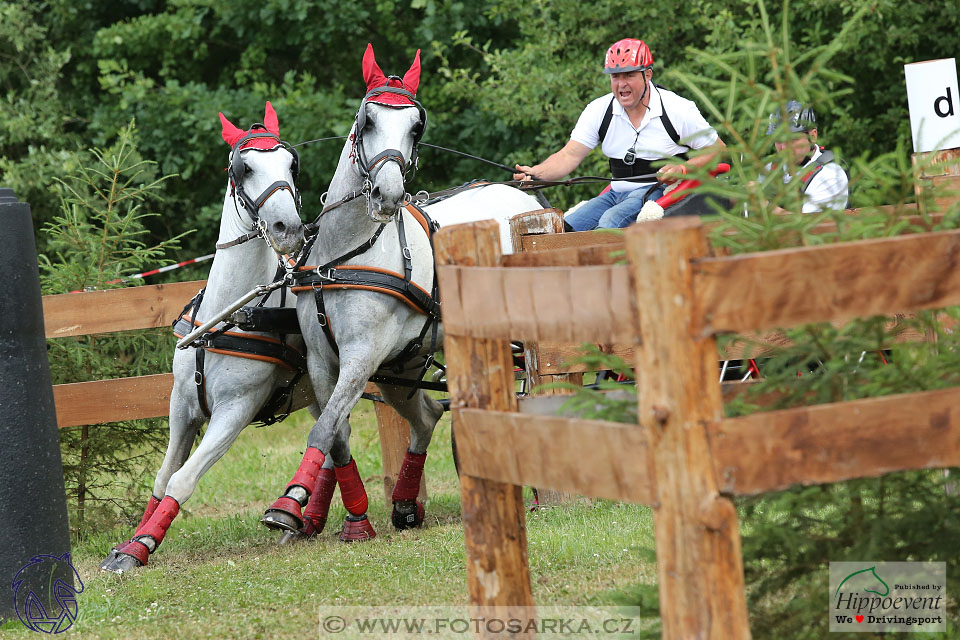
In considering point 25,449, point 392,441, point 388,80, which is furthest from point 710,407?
point 392,441

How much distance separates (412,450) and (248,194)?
2.03 m

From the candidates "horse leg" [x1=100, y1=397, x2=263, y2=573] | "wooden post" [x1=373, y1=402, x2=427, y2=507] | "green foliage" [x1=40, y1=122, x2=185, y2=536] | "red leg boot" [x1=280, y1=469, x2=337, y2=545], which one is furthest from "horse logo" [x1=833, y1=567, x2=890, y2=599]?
"green foliage" [x1=40, y1=122, x2=185, y2=536]

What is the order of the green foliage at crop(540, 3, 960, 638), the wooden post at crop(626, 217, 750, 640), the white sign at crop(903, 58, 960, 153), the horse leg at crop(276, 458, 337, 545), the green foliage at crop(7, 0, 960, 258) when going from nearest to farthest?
the wooden post at crop(626, 217, 750, 640), the green foliage at crop(540, 3, 960, 638), the white sign at crop(903, 58, 960, 153), the horse leg at crop(276, 458, 337, 545), the green foliage at crop(7, 0, 960, 258)

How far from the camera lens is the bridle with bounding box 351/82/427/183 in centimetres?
551

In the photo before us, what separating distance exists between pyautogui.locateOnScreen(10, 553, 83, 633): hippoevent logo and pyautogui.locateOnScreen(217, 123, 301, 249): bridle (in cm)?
202

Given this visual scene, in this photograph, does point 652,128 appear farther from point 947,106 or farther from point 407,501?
point 407,501

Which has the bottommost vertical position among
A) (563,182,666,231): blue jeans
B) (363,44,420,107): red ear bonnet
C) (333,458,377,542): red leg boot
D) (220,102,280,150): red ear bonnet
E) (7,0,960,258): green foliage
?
(333,458,377,542): red leg boot

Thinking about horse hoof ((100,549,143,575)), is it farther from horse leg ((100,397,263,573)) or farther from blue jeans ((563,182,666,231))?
blue jeans ((563,182,666,231))

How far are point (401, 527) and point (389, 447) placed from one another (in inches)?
32.4

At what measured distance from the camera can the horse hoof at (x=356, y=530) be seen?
6.19 metres

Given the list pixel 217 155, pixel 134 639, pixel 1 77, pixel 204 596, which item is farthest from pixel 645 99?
pixel 1 77

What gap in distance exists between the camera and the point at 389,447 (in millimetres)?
7293

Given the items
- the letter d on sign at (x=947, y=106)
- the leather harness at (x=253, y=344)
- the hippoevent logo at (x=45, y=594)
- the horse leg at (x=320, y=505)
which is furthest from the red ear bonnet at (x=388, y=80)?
the hippoevent logo at (x=45, y=594)

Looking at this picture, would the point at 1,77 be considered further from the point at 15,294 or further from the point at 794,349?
the point at 794,349
